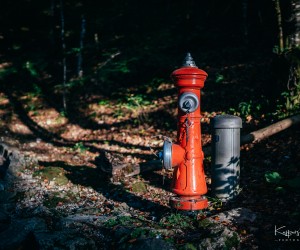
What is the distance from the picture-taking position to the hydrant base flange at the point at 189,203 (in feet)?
13.6

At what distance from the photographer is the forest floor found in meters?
3.98

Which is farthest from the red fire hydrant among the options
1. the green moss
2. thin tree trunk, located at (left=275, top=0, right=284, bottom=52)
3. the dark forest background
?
the dark forest background

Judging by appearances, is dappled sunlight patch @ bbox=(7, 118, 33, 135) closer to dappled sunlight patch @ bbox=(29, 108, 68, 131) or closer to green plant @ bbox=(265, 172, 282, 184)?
dappled sunlight patch @ bbox=(29, 108, 68, 131)

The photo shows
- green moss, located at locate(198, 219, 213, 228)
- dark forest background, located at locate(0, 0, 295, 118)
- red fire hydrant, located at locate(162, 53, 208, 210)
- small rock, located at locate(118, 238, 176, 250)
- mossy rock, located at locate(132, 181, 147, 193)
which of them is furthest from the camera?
dark forest background, located at locate(0, 0, 295, 118)

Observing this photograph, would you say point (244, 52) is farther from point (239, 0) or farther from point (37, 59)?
point (37, 59)

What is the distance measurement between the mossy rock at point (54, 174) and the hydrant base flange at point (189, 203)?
95.8 inches

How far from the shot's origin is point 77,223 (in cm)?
397

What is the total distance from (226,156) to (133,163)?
2.19 m

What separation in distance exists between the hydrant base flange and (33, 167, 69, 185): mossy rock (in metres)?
2.43

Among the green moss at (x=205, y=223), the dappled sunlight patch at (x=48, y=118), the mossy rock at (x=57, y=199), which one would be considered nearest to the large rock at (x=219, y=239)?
the green moss at (x=205, y=223)

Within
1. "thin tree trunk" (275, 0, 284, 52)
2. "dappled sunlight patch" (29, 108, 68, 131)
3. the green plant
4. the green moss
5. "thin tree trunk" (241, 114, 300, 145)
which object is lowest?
the green moss

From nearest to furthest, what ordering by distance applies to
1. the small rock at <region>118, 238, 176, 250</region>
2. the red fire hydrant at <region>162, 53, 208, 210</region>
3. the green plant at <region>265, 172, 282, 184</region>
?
the small rock at <region>118, 238, 176, 250</region>, the red fire hydrant at <region>162, 53, 208, 210</region>, the green plant at <region>265, 172, 282, 184</region>

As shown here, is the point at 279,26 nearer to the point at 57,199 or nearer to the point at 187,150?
the point at 187,150

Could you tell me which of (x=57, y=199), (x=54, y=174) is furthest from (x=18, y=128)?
(x=57, y=199)
